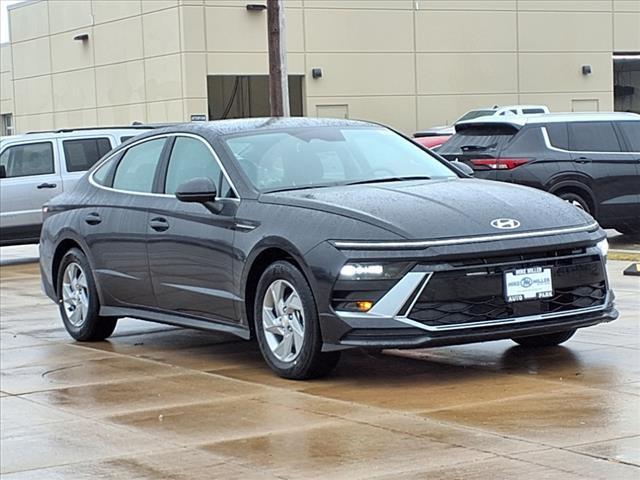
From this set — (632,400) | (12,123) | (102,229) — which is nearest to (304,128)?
(102,229)

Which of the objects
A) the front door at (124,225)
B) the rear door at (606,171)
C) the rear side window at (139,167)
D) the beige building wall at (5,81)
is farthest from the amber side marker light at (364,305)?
the beige building wall at (5,81)

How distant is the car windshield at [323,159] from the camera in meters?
8.85

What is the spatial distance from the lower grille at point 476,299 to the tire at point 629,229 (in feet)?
30.1

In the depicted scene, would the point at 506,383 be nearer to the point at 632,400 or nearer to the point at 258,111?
the point at 632,400

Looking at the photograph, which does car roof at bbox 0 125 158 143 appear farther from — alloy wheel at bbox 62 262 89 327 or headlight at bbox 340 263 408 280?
headlight at bbox 340 263 408 280

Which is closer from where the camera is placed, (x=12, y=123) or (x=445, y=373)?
(x=445, y=373)

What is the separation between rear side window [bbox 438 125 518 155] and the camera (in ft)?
55.1

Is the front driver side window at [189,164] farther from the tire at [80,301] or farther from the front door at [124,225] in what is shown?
the tire at [80,301]

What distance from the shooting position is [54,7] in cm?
4228

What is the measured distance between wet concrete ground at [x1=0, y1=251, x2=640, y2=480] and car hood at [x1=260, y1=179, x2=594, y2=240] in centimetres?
92

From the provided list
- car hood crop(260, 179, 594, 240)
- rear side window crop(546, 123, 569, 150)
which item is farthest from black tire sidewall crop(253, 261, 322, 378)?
rear side window crop(546, 123, 569, 150)

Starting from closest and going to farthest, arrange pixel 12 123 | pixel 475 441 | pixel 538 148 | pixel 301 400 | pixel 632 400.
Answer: pixel 475 441 < pixel 632 400 < pixel 301 400 < pixel 538 148 < pixel 12 123

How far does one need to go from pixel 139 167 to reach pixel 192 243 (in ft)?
4.18

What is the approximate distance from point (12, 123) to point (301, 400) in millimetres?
41363
